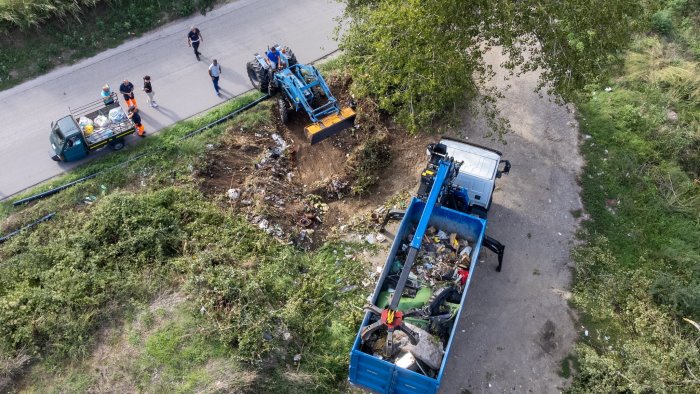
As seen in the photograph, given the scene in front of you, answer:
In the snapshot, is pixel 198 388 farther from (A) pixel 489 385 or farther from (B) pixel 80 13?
(B) pixel 80 13

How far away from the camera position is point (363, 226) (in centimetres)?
1328

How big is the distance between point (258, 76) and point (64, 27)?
24.2 feet

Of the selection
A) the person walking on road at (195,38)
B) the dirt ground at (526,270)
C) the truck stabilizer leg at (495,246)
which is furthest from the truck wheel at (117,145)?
the truck stabilizer leg at (495,246)

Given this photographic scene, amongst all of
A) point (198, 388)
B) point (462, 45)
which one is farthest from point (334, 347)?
point (462, 45)

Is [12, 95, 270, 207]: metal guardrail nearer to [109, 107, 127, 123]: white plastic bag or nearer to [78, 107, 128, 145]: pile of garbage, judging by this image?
Result: [78, 107, 128, 145]: pile of garbage

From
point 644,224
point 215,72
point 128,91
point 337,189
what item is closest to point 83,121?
point 128,91

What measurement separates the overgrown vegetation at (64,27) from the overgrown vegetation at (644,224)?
15.0m

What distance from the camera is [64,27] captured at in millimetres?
17281

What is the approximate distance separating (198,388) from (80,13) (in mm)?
14069

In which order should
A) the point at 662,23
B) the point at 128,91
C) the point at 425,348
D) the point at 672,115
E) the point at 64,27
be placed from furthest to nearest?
1. the point at 662,23
2. the point at 64,27
3. the point at 672,115
4. the point at 128,91
5. the point at 425,348

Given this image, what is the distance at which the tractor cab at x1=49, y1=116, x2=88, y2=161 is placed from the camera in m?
Answer: 13.7

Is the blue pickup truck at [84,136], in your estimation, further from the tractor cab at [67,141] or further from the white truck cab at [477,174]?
the white truck cab at [477,174]

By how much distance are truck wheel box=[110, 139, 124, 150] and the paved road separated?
42cm

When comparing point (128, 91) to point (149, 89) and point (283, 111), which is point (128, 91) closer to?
point (149, 89)
